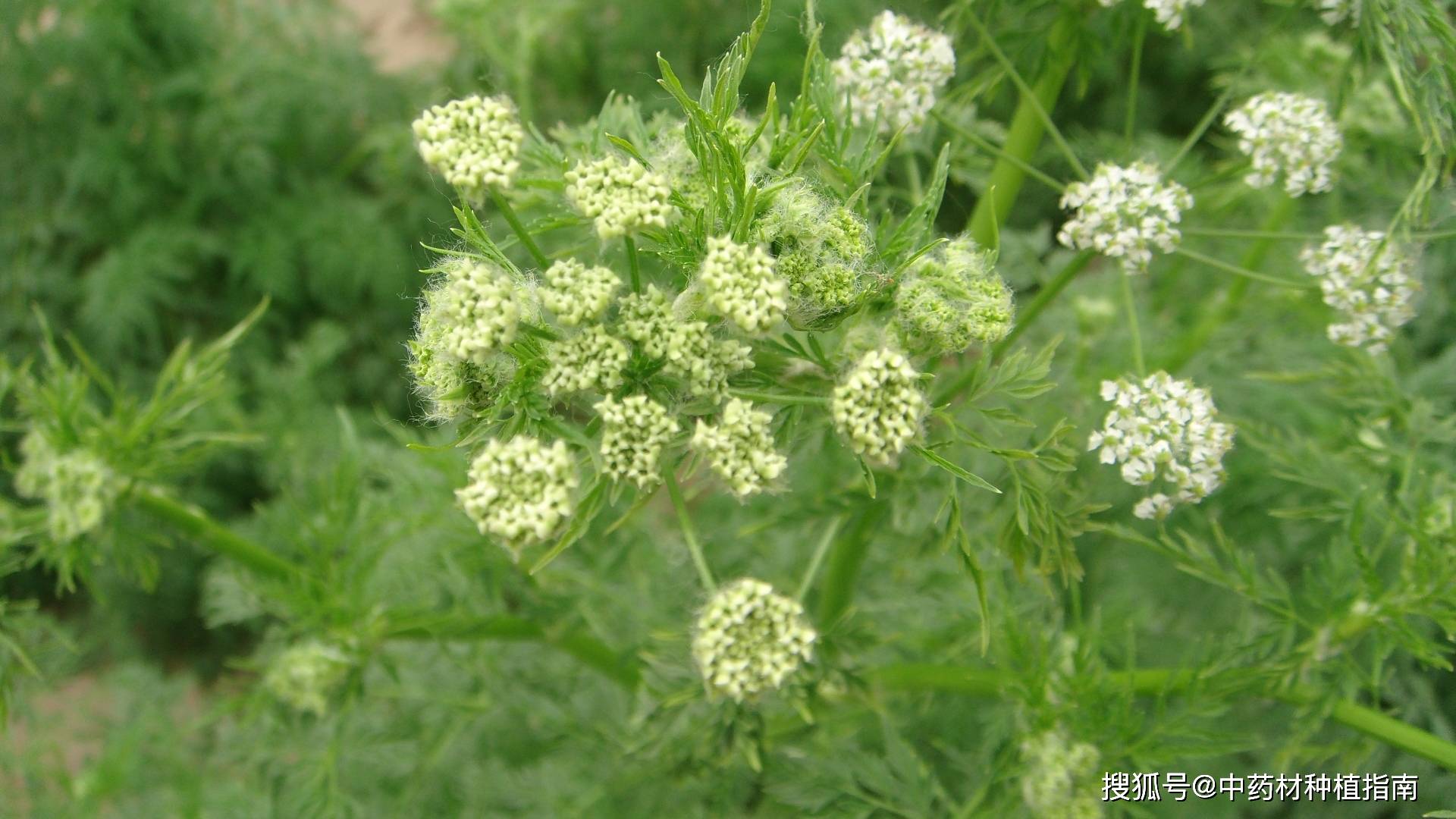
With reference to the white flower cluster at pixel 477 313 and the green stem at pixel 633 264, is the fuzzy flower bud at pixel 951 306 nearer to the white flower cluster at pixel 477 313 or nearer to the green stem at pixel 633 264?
the green stem at pixel 633 264

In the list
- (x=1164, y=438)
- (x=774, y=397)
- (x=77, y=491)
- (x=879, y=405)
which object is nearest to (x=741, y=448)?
(x=774, y=397)

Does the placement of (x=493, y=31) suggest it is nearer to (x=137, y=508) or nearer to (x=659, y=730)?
(x=137, y=508)

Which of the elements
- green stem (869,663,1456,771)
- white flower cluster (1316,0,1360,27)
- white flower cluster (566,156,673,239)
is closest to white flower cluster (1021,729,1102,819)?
green stem (869,663,1456,771)

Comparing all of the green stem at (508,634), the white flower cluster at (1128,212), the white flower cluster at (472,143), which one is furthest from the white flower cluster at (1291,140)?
the green stem at (508,634)

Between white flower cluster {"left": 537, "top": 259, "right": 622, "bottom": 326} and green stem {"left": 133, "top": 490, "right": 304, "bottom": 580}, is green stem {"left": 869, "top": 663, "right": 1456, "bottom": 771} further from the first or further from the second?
green stem {"left": 133, "top": 490, "right": 304, "bottom": 580}

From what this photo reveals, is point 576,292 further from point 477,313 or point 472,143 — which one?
point 472,143

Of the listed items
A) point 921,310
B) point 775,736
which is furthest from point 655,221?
point 775,736

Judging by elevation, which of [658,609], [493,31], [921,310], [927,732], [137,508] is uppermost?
[493,31]
